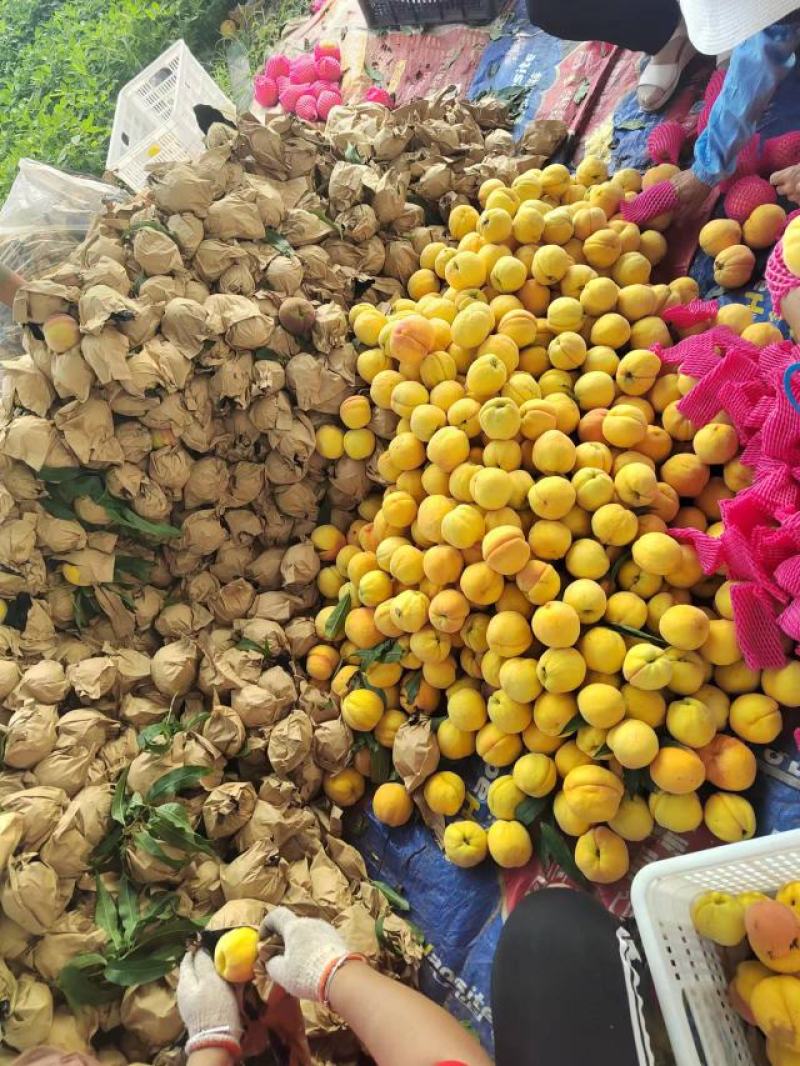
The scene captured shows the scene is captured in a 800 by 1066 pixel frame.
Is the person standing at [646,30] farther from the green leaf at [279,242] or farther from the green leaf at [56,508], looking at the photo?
the green leaf at [56,508]

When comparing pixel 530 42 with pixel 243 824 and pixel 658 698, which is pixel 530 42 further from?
pixel 243 824

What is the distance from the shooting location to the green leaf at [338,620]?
7.46 feet

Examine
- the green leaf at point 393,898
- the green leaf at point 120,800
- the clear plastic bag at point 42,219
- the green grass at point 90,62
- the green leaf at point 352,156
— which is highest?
the green grass at point 90,62

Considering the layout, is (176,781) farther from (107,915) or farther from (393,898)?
(393,898)

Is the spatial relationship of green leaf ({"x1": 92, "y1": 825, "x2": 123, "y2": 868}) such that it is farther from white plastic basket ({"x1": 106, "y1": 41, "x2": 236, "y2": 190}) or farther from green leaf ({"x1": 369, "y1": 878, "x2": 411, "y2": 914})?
white plastic basket ({"x1": 106, "y1": 41, "x2": 236, "y2": 190})

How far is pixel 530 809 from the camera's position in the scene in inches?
73.0

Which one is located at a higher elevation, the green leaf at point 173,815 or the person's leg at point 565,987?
the green leaf at point 173,815

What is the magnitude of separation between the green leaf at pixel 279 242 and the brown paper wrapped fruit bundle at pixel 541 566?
31 centimetres

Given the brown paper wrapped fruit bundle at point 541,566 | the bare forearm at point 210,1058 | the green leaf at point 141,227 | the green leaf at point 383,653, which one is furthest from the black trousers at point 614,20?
the bare forearm at point 210,1058

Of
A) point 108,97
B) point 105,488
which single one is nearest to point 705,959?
point 105,488

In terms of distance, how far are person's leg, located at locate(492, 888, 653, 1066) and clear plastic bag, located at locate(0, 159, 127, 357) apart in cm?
243

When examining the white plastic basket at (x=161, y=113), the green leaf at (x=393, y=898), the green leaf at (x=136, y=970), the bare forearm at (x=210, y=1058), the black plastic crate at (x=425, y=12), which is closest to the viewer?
the bare forearm at (x=210, y=1058)

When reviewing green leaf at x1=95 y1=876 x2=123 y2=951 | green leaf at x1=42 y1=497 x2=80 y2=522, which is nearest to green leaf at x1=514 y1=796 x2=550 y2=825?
green leaf at x1=95 y1=876 x2=123 y2=951

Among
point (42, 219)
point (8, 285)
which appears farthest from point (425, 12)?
point (8, 285)
